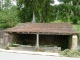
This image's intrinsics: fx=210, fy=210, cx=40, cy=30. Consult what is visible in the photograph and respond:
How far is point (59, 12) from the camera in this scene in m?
37.7

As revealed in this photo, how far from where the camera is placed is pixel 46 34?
26.2 meters

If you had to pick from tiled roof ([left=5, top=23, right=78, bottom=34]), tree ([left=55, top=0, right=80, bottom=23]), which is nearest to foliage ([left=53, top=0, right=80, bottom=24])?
tree ([left=55, top=0, right=80, bottom=23])

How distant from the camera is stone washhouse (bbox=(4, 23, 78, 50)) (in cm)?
2487

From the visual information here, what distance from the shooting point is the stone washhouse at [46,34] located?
24869mm

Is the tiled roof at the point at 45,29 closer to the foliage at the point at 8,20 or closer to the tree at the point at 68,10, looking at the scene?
the tree at the point at 68,10

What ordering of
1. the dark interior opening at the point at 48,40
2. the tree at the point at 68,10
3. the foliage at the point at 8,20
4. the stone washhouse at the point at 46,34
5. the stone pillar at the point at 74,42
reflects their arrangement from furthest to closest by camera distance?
the foliage at the point at 8,20
the tree at the point at 68,10
the dark interior opening at the point at 48,40
the stone washhouse at the point at 46,34
the stone pillar at the point at 74,42

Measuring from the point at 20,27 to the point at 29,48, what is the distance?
12.4 ft

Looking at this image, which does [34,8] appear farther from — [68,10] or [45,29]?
[45,29]

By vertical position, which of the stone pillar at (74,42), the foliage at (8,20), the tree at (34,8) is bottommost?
the stone pillar at (74,42)

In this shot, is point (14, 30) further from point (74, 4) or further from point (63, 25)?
point (74, 4)

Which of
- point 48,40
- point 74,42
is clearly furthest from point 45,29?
point 74,42

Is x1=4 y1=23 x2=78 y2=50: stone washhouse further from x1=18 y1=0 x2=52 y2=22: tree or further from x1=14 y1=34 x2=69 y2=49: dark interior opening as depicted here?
x1=18 y1=0 x2=52 y2=22: tree

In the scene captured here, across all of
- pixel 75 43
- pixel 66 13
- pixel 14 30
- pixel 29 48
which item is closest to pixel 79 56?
pixel 75 43

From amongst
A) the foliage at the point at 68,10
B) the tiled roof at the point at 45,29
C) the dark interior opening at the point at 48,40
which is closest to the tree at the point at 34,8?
→ the foliage at the point at 68,10
